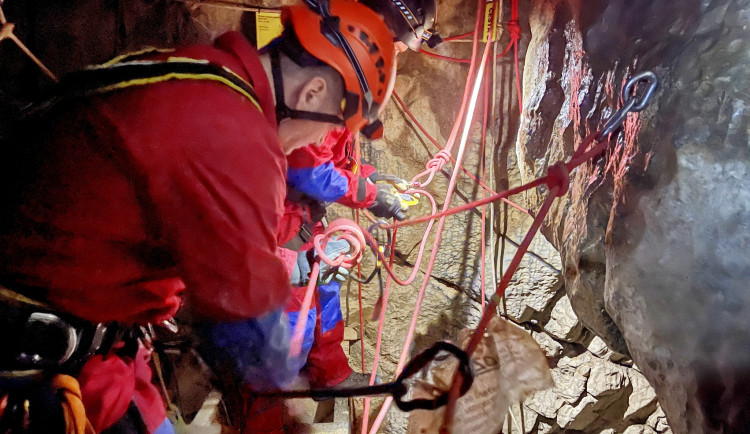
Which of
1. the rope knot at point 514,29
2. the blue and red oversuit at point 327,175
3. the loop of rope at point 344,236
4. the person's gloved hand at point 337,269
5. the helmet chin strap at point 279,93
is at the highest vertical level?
the rope knot at point 514,29

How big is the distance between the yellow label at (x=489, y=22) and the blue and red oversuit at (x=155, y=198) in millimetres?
2833

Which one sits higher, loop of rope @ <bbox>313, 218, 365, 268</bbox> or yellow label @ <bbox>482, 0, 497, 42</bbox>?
yellow label @ <bbox>482, 0, 497, 42</bbox>

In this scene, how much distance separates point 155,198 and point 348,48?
756 millimetres

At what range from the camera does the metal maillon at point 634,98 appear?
125 centimetres

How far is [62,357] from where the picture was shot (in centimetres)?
106

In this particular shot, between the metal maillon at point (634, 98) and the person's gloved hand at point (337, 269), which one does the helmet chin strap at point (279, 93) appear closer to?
the metal maillon at point (634, 98)

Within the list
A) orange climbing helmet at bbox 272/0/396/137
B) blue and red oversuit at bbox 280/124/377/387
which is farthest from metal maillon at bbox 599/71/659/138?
blue and red oversuit at bbox 280/124/377/387

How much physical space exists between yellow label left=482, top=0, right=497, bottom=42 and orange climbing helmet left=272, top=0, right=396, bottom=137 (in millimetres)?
2085

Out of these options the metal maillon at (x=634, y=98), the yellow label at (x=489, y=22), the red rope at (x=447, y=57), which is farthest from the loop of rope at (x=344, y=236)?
the red rope at (x=447, y=57)

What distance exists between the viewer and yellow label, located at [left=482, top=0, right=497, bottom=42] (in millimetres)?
3162

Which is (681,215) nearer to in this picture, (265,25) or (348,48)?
(348,48)

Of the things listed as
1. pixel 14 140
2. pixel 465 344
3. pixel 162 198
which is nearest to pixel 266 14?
pixel 14 140

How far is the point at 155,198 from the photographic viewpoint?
2.66 ft

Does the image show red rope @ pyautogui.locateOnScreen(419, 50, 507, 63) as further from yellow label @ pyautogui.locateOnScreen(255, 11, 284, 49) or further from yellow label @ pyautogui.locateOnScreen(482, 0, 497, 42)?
yellow label @ pyautogui.locateOnScreen(255, 11, 284, 49)
